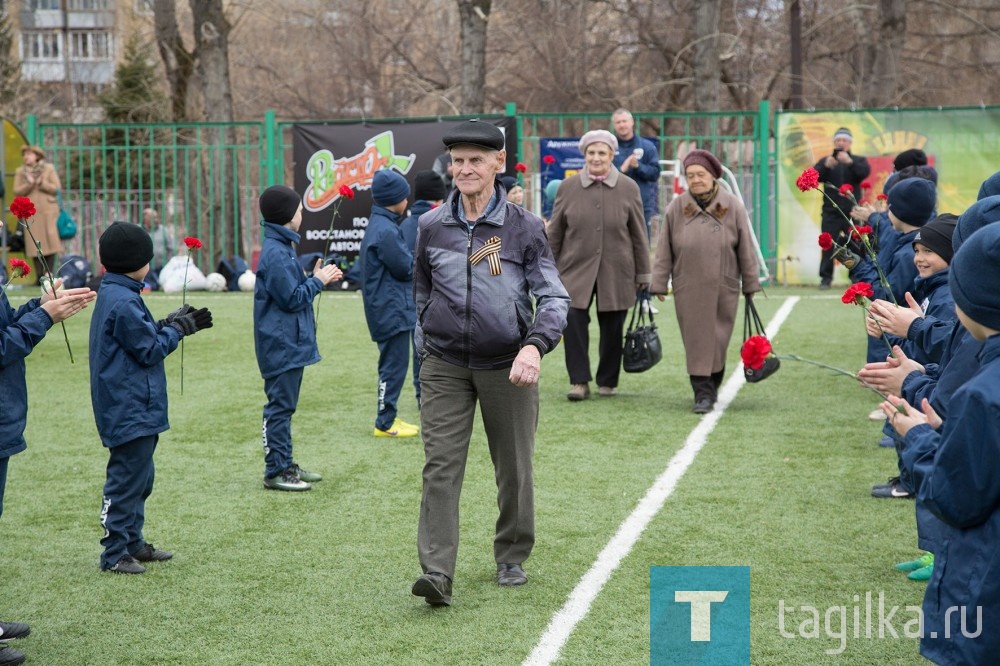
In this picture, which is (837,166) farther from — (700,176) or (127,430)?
(127,430)

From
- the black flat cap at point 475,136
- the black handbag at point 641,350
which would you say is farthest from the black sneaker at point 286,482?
the black handbag at point 641,350

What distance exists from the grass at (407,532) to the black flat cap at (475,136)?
202 centimetres

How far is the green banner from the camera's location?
58.2ft

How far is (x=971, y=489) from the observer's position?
318 centimetres

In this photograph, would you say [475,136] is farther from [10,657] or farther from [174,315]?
[10,657]

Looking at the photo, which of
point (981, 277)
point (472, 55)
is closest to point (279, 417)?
point (981, 277)

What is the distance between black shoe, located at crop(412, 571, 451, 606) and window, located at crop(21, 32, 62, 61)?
63.6 meters

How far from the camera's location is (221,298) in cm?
1836

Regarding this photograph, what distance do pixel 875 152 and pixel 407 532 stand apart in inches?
526

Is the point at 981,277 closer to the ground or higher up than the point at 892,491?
higher up

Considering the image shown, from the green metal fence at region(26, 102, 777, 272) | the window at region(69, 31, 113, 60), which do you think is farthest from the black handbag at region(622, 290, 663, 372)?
the window at region(69, 31, 113, 60)

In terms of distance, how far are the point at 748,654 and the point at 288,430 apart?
373cm

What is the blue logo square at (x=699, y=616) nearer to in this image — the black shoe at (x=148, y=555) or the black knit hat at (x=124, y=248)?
the black shoe at (x=148, y=555)

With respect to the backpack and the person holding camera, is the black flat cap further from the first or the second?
the backpack
